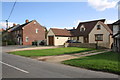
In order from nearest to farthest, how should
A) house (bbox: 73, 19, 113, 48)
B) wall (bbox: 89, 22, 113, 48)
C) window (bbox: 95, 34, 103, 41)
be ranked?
wall (bbox: 89, 22, 113, 48), house (bbox: 73, 19, 113, 48), window (bbox: 95, 34, 103, 41)

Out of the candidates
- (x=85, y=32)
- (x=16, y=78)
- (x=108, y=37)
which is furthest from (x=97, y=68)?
(x=85, y=32)

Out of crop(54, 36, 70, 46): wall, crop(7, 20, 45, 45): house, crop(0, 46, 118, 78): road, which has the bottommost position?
crop(0, 46, 118, 78): road

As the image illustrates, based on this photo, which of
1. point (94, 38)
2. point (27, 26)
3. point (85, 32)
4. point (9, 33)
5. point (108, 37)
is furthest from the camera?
point (9, 33)

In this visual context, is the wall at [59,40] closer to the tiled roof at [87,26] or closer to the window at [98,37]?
the tiled roof at [87,26]

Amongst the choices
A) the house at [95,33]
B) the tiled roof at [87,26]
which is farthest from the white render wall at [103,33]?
the tiled roof at [87,26]

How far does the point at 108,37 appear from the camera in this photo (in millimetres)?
31219

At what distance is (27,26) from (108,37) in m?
29.0

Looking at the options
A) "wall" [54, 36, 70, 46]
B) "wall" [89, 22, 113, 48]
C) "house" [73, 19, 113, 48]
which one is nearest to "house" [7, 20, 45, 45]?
"wall" [54, 36, 70, 46]

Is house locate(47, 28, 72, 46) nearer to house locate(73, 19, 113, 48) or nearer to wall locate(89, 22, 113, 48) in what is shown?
house locate(73, 19, 113, 48)

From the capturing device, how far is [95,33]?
112ft

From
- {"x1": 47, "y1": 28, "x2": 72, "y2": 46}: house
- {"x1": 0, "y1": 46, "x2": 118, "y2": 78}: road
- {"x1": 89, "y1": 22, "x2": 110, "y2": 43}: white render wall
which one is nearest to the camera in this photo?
{"x1": 0, "y1": 46, "x2": 118, "y2": 78}: road

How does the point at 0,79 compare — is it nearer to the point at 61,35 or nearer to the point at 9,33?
the point at 61,35

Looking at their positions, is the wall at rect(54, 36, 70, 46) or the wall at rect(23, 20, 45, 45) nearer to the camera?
the wall at rect(54, 36, 70, 46)

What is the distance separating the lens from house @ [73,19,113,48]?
31.7 m
